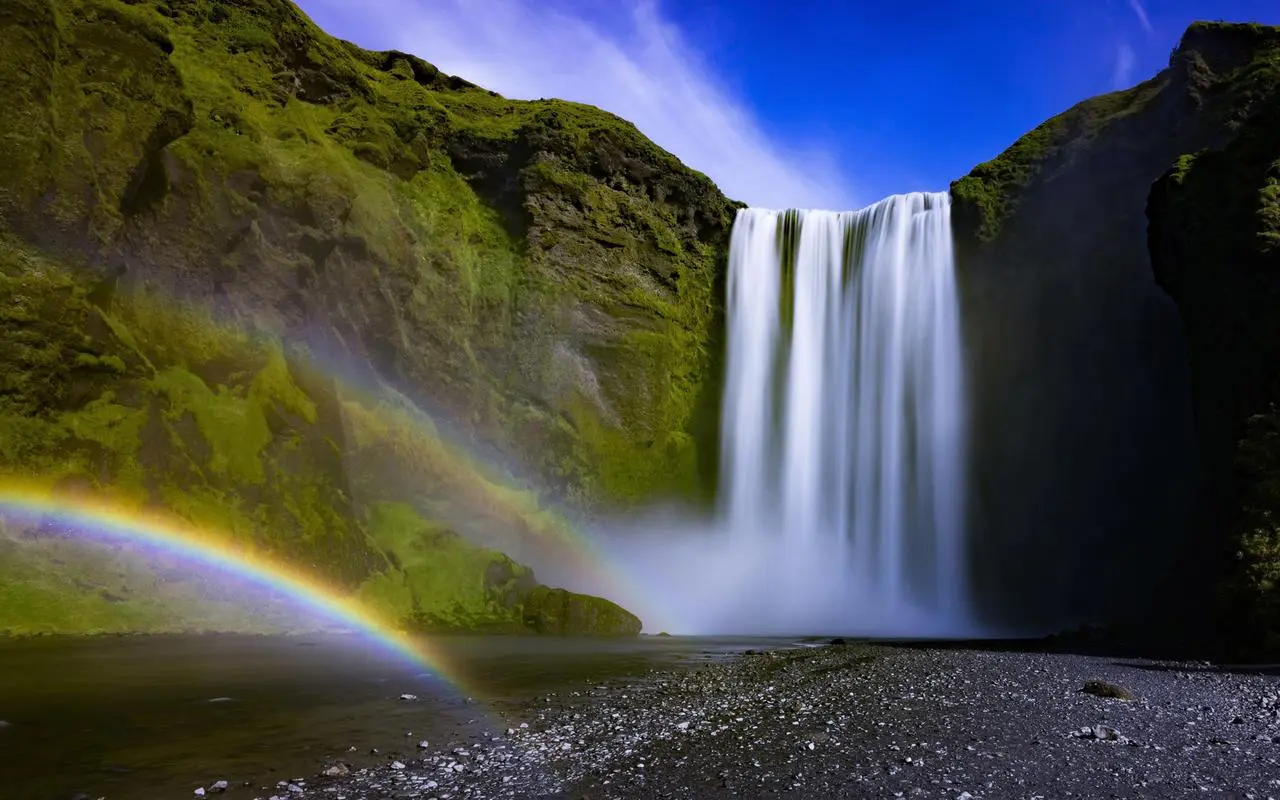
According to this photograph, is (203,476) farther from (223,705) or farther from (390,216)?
(390,216)

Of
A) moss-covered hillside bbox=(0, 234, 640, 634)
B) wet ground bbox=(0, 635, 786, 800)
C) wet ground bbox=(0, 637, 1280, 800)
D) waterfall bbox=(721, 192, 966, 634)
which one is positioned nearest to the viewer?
wet ground bbox=(0, 637, 1280, 800)

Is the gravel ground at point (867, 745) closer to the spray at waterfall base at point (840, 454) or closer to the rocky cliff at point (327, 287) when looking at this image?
the rocky cliff at point (327, 287)

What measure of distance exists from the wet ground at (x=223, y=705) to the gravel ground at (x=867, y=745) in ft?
2.96

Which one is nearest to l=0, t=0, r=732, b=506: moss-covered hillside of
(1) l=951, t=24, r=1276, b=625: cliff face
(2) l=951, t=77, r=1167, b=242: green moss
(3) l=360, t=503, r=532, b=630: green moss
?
(3) l=360, t=503, r=532, b=630: green moss

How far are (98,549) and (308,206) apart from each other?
17951 millimetres

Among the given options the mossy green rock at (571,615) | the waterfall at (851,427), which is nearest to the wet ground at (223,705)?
the mossy green rock at (571,615)

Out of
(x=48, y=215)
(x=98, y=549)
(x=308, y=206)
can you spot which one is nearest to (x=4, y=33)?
(x=48, y=215)

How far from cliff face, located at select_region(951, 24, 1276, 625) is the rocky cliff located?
16025mm

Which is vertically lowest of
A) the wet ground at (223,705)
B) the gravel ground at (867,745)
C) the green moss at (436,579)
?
the wet ground at (223,705)

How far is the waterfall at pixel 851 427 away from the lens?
40.5 meters

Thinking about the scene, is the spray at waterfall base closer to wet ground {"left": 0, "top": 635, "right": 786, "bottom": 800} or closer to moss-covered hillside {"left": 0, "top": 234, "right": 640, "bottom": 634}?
moss-covered hillside {"left": 0, "top": 234, "right": 640, "bottom": 634}

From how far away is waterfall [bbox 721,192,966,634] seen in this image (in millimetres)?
40500

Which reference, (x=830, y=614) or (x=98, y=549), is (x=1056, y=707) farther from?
(x=830, y=614)

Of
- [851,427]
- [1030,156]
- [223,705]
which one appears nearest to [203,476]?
[223,705]
